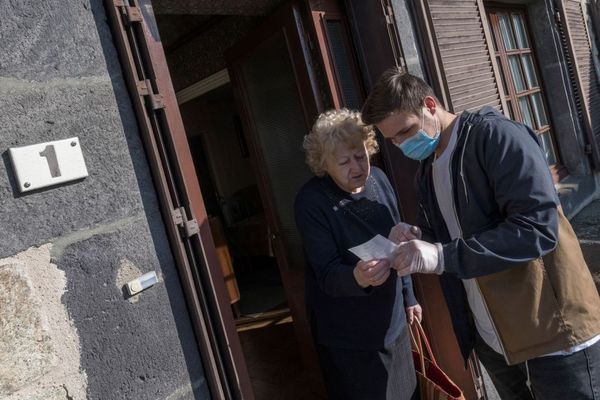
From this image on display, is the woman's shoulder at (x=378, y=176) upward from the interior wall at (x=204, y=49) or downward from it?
downward

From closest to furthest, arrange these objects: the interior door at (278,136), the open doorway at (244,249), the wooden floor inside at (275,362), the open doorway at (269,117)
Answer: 1. the open doorway at (269,117)
2. the interior door at (278,136)
3. the wooden floor inside at (275,362)
4. the open doorway at (244,249)

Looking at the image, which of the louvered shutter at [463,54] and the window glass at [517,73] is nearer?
the louvered shutter at [463,54]

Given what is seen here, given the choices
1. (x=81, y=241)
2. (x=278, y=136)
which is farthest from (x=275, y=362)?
(x=81, y=241)

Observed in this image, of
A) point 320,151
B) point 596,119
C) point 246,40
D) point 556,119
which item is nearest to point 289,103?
point 246,40

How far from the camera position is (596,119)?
6059 millimetres

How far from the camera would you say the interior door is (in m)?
3.20

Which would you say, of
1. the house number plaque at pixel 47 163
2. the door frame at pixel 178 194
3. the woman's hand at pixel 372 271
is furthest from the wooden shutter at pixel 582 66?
the house number plaque at pixel 47 163

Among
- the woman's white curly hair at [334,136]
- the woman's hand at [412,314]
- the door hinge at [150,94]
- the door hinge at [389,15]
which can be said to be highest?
the door hinge at [389,15]

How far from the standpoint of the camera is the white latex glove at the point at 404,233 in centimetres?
204

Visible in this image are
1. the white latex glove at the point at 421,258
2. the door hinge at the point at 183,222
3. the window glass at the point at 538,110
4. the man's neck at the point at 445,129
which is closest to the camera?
the white latex glove at the point at 421,258

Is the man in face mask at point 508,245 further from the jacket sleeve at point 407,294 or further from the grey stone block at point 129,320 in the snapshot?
the grey stone block at point 129,320

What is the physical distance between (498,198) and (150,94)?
1290 millimetres

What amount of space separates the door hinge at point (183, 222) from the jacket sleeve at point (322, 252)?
49 cm

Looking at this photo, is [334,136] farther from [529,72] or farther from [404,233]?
[529,72]
